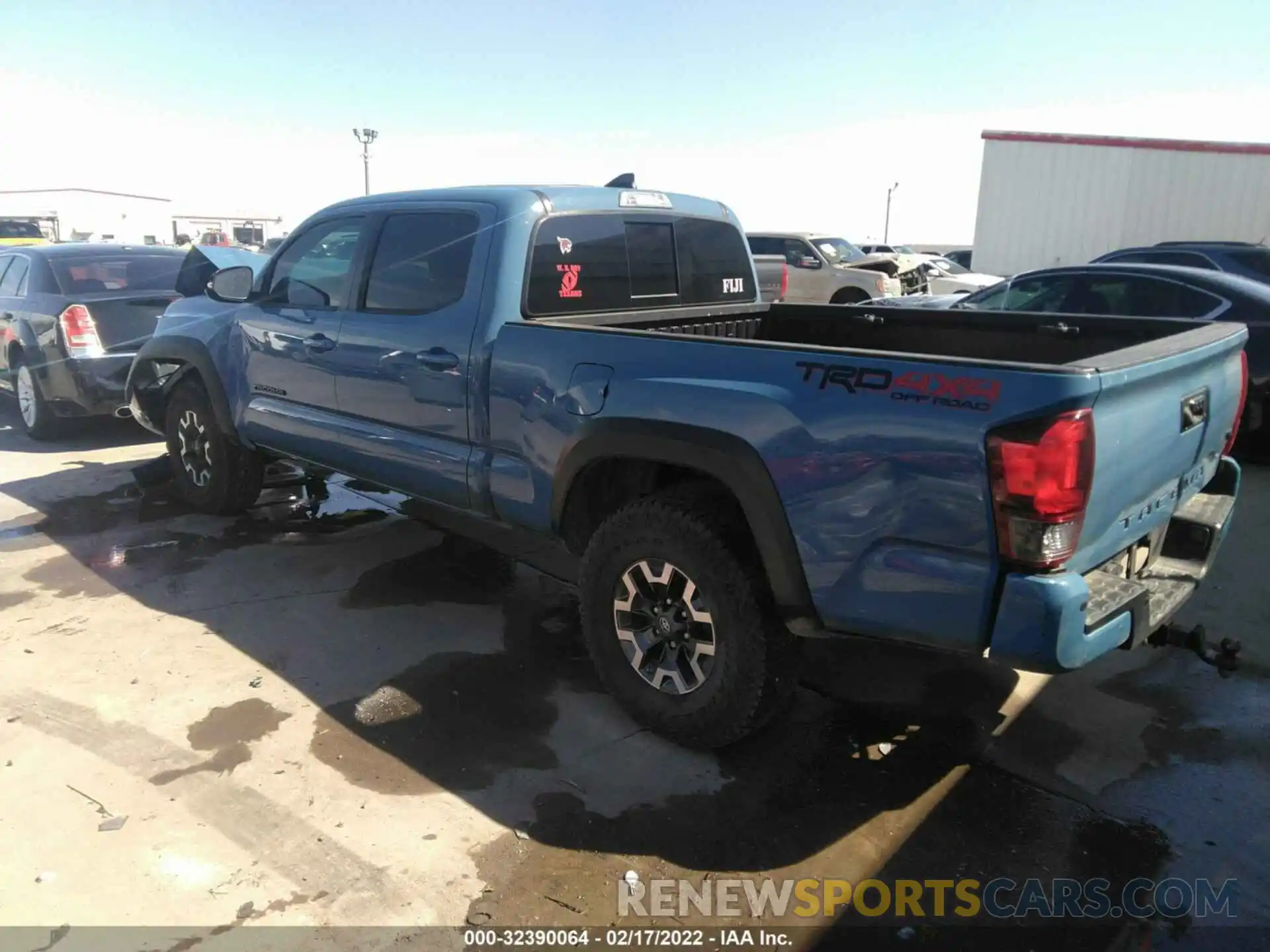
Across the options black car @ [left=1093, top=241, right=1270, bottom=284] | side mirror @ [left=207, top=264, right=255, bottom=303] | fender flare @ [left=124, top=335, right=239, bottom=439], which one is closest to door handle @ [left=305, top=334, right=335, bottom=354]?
side mirror @ [left=207, top=264, right=255, bottom=303]

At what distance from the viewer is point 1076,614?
93.0 inches

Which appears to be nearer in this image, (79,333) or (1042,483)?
(1042,483)

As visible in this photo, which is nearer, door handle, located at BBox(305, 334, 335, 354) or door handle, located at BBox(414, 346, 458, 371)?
door handle, located at BBox(414, 346, 458, 371)

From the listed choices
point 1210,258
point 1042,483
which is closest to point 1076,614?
point 1042,483

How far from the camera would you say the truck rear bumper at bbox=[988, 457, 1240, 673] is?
2.34 meters

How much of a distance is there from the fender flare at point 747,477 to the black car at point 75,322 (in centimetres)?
630

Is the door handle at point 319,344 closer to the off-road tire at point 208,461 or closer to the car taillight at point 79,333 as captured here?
the off-road tire at point 208,461

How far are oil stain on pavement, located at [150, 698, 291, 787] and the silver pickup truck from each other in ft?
41.7

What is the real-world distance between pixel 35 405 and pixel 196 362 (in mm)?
3527

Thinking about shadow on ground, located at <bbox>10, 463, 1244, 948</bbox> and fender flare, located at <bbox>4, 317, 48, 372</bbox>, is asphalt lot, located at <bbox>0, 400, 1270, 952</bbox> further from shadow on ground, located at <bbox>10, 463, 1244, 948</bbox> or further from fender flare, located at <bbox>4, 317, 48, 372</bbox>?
fender flare, located at <bbox>4, 317, 48, 372</bbox>

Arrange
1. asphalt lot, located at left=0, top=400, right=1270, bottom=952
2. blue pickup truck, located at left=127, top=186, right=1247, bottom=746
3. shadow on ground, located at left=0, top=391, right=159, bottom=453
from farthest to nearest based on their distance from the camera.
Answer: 1. shadow on ground, located at left=0, top=391, right=159, bottom=453
2. asphalt lot, located at left=0, top=400, right=1270, bottom=952
3. blue pickup truck, located at left=127, top=186, right=1247, bottom=746

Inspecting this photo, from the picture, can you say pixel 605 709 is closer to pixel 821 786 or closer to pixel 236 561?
pixel 821 786

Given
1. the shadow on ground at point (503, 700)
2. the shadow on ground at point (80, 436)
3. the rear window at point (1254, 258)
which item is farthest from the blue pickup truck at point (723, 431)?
the rear window at point (1254, 258)

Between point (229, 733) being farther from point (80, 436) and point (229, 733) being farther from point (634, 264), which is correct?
point (80, 436)
